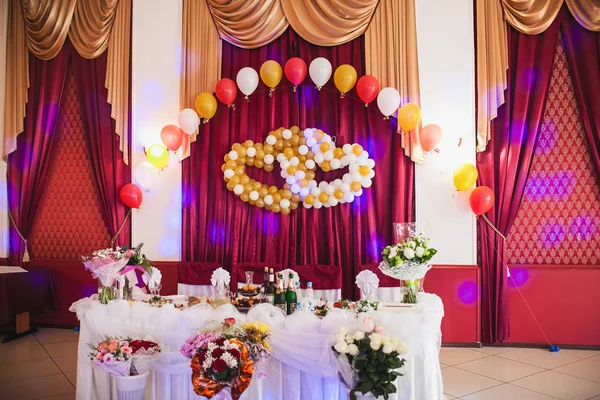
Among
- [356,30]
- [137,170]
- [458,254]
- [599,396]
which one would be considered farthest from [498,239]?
[137,170]

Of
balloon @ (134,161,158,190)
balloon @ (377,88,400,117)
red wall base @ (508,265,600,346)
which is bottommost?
red wall base @ (508,265,600,346)

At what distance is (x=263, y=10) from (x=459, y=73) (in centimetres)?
251

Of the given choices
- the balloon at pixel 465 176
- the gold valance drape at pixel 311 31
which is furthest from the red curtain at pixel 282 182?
the balloon at pixel 465 176

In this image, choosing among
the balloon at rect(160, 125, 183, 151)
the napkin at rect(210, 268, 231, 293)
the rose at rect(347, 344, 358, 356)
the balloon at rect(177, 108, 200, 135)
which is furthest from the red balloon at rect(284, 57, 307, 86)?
the rose at rect(347, 344, 358, 356)

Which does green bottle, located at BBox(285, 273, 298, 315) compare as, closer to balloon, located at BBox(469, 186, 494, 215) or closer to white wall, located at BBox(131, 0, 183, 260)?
balloon, located at BBox(469, 186, 494, 215)

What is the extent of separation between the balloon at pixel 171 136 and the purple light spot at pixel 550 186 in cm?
429

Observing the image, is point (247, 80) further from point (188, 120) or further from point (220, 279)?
point (220, 279)

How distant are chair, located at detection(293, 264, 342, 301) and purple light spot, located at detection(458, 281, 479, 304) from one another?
4.72 feet

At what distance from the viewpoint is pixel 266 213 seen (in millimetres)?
6137

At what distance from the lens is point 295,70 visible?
19.1ft

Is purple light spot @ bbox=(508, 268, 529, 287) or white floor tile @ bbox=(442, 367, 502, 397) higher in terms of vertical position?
purple light spot @ bbox=(508, 268, 529, 287)

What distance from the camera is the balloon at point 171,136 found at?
6027mm

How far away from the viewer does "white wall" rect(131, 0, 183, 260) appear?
636cm

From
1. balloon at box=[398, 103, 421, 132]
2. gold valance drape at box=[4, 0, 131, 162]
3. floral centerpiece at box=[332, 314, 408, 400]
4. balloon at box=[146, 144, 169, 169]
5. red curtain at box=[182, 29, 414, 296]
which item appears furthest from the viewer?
gold valance drape at box=[4, 0, 131, 162]
